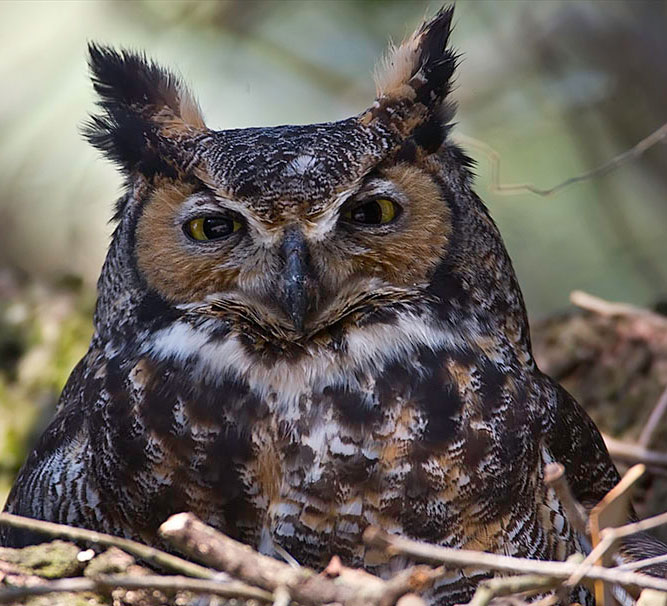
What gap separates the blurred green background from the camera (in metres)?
3.52

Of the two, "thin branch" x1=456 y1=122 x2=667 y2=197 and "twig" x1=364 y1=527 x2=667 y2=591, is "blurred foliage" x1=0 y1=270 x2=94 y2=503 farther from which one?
"twig" x1=364 y1=527 x2=667 y2=591

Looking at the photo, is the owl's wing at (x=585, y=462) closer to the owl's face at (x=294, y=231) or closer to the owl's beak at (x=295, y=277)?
the owl's face at (x=294, y=231)

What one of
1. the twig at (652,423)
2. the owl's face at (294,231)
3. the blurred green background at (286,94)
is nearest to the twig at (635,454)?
the twig at (652,423)

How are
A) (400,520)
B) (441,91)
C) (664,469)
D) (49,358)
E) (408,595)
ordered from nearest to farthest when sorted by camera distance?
1. (408,595)
2. (400,520)
3. (441,91)
4. (664,469)
5. (49,358)

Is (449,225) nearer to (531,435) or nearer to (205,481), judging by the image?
(531,435)

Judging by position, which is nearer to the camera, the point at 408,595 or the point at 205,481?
the point at 408,595

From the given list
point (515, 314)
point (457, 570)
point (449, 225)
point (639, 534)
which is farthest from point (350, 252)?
point (639, 534)

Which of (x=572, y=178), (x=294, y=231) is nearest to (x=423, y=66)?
(x=294, y=231)

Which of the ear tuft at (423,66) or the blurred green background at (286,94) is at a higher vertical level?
the blurred green background at (286,94)

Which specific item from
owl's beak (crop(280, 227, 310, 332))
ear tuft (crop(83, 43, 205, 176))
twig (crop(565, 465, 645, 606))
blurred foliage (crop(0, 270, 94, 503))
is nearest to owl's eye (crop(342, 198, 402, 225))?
owl's beak (crop(280, 227, 310, 332))

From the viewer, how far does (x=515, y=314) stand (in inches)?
84.8

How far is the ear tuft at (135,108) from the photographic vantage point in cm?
211

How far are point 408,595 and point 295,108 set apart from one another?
2831 millimetres

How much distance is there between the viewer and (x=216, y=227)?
1.96 meters
